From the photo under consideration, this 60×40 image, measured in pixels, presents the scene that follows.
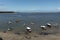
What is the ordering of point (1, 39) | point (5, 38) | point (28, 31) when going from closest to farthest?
point (1, 39)
point (5, 38)
point (28, 31)

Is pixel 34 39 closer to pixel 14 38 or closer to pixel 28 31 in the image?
pixel 14 38

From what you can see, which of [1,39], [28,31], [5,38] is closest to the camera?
[1,39]

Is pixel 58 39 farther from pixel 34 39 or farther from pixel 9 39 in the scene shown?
pixel 9 39

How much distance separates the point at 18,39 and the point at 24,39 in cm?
58

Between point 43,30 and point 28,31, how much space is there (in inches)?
79.3

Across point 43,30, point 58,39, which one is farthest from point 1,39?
point 43,30

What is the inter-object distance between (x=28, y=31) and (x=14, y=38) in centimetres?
423

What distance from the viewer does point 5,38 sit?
19.3 metres

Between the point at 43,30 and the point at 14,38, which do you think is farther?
the point at 43,30

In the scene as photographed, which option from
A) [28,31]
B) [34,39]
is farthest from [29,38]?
[28,31]

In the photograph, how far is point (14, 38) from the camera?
64.3 feet

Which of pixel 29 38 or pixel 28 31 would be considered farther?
pixel 28 31

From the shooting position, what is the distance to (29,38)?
19719 millimetres

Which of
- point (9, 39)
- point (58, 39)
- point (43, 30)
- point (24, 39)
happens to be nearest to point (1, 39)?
point (9, 39)
